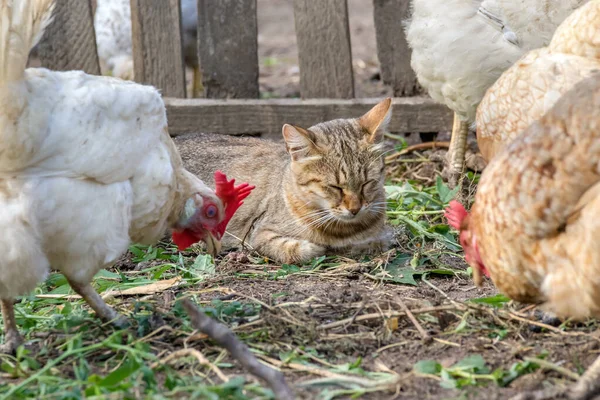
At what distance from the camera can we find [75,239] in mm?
2963

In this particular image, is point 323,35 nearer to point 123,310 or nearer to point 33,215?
point 123,310

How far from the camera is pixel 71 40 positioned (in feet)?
18.2

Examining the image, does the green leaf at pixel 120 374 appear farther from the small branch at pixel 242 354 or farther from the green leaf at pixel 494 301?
the green leaf at pixel 494 301

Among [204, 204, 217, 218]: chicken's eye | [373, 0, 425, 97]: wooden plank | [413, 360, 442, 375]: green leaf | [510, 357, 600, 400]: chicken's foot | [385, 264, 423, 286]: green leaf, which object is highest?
[373, 0, 425, 97]: wooden plank

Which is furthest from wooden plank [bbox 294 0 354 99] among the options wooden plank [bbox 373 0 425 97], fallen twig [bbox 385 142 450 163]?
fallen twig [bbox 385 142 450 163]

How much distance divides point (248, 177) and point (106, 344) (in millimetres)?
2092

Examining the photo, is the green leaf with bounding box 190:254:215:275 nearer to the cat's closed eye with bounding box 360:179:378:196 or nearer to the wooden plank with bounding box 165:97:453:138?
the cat's closed eye with bounding box 360:179:378:196

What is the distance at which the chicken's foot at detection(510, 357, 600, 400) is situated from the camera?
2592mm

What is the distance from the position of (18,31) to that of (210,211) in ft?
3.94

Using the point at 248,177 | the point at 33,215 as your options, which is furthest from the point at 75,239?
the point at 248,177

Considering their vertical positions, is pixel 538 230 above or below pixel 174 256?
above

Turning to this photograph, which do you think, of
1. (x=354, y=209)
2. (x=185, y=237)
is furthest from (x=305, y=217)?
(x=185, y=237)

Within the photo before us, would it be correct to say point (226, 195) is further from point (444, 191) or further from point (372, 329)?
point (444, 191)

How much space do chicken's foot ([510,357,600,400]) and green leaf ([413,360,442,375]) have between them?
0.35 m
